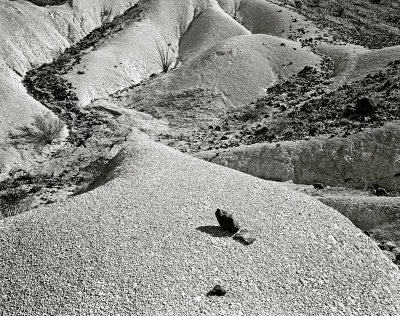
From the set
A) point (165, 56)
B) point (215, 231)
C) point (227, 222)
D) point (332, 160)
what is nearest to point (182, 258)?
point (215, 231)

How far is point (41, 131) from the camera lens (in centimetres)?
2203

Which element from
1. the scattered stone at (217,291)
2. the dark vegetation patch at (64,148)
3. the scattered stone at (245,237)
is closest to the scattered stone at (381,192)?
the scattered stone at (245,237)

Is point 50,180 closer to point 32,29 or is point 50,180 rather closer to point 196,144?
point 196,144

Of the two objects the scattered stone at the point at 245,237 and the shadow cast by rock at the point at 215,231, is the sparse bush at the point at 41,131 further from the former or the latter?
the scattered stone at the point at 245,237

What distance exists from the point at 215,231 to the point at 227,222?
30cm

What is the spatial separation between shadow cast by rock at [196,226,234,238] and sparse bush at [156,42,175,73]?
20798mm

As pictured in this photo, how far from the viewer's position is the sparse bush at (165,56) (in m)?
30.2

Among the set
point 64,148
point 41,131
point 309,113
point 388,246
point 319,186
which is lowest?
point 64,148

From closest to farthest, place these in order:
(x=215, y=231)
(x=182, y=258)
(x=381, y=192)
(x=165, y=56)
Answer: (x=182, y=258), (x=215, y=231), (x=381, y=192), (x=165, y=56)

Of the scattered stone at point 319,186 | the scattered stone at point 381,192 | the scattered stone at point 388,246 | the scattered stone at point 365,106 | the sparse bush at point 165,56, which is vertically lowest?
the sparse bush at point 165,56

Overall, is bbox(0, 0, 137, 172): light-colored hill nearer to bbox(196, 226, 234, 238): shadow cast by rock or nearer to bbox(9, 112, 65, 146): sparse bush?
bbox(9, 112, 65, 146): sparse bush

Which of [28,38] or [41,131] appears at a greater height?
[28,38]

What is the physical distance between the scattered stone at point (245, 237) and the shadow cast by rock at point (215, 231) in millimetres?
153

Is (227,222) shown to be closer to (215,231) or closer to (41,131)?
(215,231)
